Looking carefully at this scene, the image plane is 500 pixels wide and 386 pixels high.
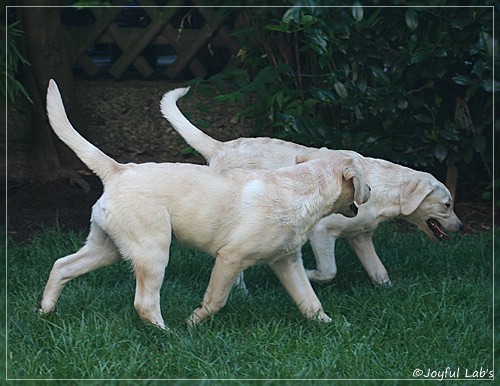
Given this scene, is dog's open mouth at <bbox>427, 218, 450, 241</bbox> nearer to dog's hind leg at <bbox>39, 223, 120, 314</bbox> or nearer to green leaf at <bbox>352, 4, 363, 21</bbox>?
green leaf at <bbox>352, 4, 363, 21</bbox>

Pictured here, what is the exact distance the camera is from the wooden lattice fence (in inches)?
296

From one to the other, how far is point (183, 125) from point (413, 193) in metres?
1.29

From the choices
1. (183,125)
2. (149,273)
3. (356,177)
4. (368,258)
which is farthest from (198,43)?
(149,273)

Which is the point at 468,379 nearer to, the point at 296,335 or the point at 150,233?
the point at 296,335

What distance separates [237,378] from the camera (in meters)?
3.58

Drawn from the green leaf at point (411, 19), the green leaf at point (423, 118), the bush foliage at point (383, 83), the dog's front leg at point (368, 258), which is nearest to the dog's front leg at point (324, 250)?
the dog's front leg at point (368, 258)

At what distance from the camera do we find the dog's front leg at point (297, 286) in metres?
4.23

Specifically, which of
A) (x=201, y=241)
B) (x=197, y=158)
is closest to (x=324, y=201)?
(x=201, y=241)

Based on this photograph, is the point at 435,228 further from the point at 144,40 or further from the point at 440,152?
the point at 144,40

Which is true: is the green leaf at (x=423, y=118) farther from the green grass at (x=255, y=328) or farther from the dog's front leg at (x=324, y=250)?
the dog's front leg at (x=324, y=250)

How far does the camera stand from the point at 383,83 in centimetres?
584

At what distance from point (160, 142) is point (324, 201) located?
344cm

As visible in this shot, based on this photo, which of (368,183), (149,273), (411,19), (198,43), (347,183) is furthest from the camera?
(198,43)

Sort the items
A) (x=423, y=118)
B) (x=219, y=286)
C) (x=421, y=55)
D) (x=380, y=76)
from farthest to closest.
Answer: (x=423, y=118) < (x=380, y=76) < (x=421, y=55) < (x=219, y=286)
